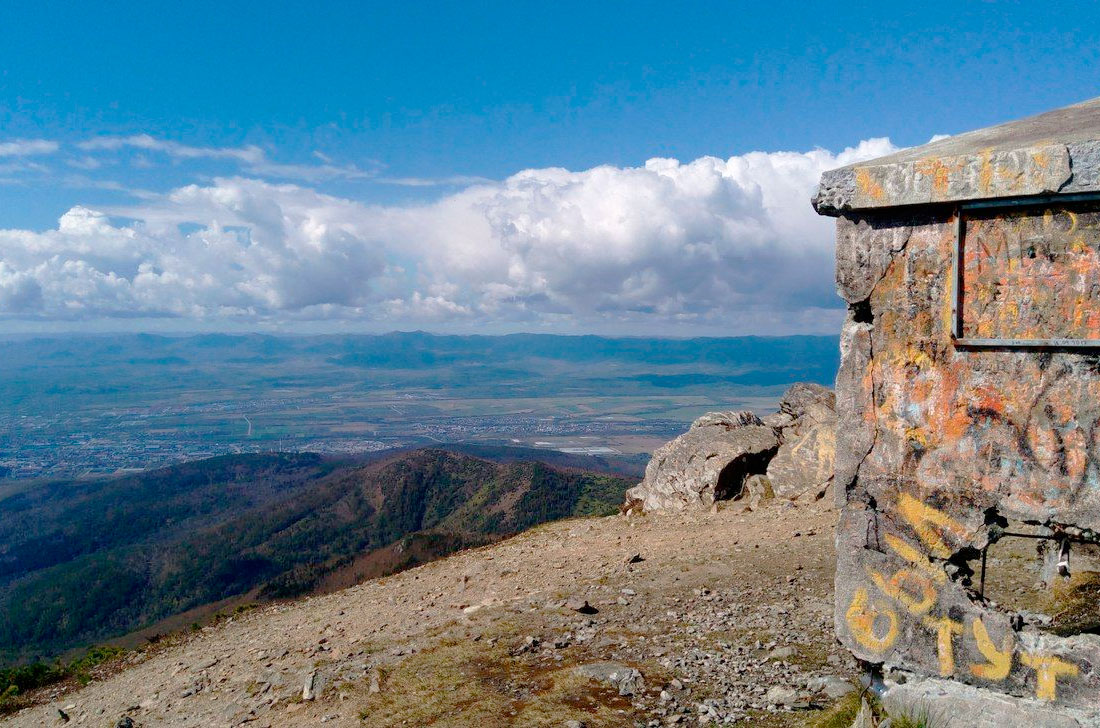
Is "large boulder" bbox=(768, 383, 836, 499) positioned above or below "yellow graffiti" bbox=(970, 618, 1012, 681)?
below

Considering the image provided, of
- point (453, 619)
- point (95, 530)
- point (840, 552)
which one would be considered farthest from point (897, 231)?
point (95, 530)

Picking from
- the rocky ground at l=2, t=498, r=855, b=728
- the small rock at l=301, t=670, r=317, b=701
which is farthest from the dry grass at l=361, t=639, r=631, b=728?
the small rock at l=301, t=670, r=317, b=701

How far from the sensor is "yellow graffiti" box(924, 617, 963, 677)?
201 inches

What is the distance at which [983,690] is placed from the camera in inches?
197

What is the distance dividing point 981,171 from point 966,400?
1.65 m

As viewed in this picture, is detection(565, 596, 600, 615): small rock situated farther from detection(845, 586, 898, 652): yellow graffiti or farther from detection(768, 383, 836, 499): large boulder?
detection(768, 383, 836, 499): large boulder

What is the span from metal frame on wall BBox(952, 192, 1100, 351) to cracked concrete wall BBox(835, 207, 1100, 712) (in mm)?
50

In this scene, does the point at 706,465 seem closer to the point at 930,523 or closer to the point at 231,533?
the point at 930,523

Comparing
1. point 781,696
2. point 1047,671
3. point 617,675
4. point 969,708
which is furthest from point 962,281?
point 617,675

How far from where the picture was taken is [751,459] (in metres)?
17.0

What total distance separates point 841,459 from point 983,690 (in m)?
1.92

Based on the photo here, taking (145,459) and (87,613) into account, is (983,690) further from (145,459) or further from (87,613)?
(145,459)

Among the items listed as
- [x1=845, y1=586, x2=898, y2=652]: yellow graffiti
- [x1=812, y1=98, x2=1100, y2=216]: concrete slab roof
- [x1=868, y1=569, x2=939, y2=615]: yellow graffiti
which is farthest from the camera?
[x1=845, y1=586, x2=898, y2=652]: yellow graffiti

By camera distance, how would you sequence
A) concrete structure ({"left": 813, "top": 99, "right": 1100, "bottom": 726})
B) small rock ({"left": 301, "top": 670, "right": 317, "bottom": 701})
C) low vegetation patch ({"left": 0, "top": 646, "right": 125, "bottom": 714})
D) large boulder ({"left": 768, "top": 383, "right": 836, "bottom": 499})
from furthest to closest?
large boulder ({"left": 768, "top": 383, "right": 836, "bottom": 499}) → low vegetation patch ({"left": 0, "top": 646, "right": 125, "bottom": 714}) → small rock ({"left": 301, "top": 670, "right": 317, "bottom": 701}) → concrete structure ({"left": 813, "top": 99, "right": 1100, "bottom": 726})
